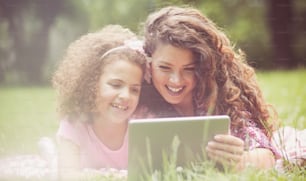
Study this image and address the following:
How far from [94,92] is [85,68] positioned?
0.07 meters

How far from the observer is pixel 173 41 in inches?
86.2

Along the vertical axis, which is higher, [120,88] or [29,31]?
[29,31]

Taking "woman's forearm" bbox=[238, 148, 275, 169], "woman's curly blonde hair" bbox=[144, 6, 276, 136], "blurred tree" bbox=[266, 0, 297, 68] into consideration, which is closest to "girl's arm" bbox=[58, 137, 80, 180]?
"woman's curly blonde hair" bbox=[144, 6, 276, 136]

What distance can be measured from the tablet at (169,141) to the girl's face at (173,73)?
0.08 metres

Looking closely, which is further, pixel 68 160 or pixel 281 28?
pixel 281 28

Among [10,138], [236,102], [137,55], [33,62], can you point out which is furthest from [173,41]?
[10,138]

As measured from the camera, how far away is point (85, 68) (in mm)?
2197

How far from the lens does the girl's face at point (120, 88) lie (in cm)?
218

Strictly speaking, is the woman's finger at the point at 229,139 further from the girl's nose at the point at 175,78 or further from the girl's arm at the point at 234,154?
the girl's nose at the point at 175,78

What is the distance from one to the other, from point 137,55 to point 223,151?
37 centimetres

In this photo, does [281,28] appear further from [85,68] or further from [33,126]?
[33,126]

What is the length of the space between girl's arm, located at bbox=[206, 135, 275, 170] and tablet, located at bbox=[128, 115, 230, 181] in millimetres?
22

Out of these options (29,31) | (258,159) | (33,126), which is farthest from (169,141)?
(29,31)

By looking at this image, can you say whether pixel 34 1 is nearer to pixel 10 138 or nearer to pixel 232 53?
pixel 10 138
